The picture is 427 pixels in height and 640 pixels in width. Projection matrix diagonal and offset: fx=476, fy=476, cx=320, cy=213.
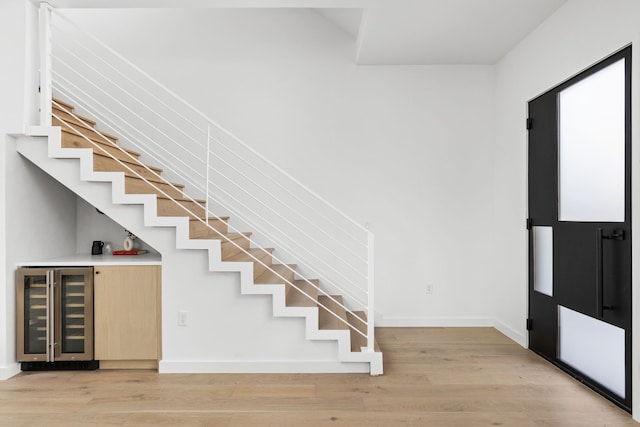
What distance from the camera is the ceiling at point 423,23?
11.7ft

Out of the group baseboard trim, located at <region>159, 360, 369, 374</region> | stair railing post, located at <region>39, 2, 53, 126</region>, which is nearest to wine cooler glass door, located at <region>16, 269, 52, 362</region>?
baseboard trim, located at <region>159, 360, 369, 374</region>

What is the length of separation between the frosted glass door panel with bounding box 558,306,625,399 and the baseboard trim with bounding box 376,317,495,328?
1275 millimetres

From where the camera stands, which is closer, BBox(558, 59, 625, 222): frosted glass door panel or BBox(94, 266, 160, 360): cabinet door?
BBox(558, 59, 625, 222): frosted glass door panel

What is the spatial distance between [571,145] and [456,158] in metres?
1.48

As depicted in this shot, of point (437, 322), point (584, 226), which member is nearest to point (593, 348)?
point (584, 226)

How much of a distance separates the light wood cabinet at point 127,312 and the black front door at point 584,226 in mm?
3023

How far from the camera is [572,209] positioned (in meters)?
3.50

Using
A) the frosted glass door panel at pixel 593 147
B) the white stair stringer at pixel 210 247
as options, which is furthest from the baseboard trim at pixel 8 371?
the frosted glass door panel at pixel 593 147

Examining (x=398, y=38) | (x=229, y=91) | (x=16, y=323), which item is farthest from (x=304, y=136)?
(x=16, y=323)

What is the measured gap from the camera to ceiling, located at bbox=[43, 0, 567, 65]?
3568 mm

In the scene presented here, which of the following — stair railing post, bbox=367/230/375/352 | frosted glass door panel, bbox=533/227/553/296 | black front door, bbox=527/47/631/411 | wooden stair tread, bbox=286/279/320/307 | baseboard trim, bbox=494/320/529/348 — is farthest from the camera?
baseboard trim, bbox=494/320/529/348

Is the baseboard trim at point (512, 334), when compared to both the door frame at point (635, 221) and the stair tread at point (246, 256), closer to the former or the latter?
the door frame at point (635, 221)

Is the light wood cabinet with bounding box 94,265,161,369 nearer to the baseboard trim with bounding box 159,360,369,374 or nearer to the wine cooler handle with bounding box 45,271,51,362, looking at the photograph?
the baseboard trim with bounding box 159,360,369,374

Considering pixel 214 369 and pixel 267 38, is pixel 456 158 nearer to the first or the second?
pixel 267 38
